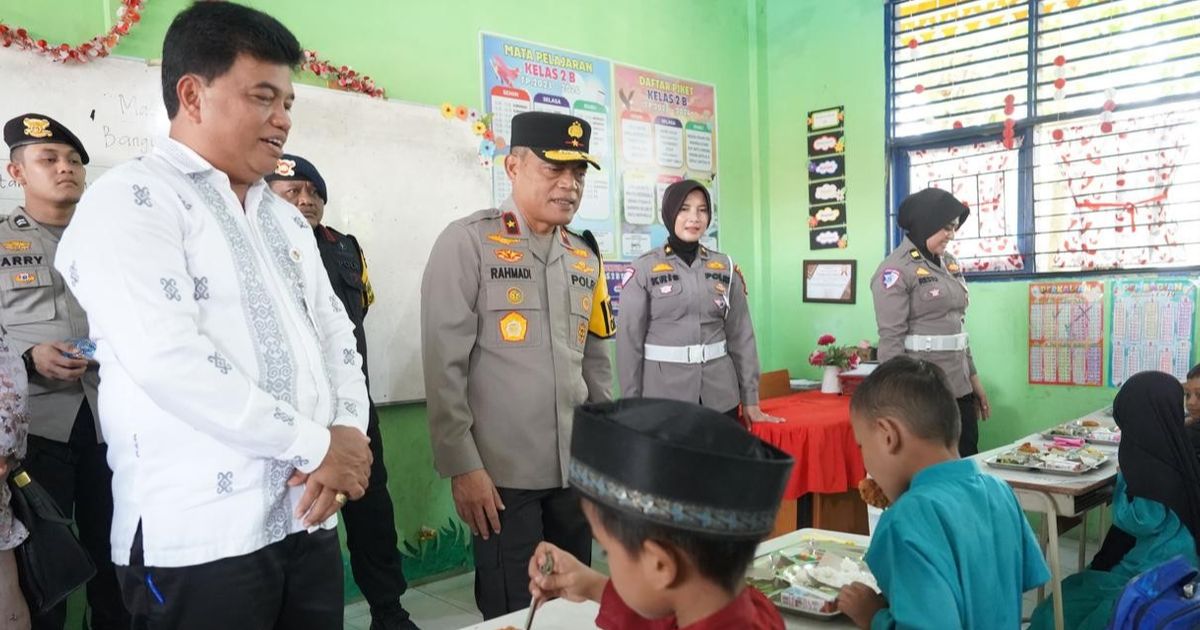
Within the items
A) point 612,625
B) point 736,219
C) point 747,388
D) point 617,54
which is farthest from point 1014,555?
A: point 736,219

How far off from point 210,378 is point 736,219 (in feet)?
15.2

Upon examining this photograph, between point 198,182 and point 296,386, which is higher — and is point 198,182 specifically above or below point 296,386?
above

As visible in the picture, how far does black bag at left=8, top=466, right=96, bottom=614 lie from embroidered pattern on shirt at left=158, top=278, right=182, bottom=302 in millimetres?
915

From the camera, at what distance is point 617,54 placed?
15.5 feet

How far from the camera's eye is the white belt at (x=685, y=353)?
3.61m

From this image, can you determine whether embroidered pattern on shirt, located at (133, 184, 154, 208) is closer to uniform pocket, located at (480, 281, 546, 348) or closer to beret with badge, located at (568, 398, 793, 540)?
beret with badge, located at (568, 398, 793, 540)

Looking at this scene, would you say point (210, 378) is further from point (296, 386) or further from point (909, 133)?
point (909, 133)

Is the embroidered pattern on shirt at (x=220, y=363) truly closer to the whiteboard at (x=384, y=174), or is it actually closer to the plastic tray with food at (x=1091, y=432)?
the whiteboard at (x=384, y=174)

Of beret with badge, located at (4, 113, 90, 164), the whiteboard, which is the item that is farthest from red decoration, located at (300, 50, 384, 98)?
beret with badge, located at (4, 113, 90, 164)

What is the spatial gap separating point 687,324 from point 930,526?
91.7 inches

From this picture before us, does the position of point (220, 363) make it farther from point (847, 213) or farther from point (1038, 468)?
point (847, 213)

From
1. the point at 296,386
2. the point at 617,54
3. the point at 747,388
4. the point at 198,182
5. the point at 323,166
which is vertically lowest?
the point at 747,388

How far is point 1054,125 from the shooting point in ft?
14.6

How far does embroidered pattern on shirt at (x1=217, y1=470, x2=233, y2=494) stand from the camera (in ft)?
4.15
